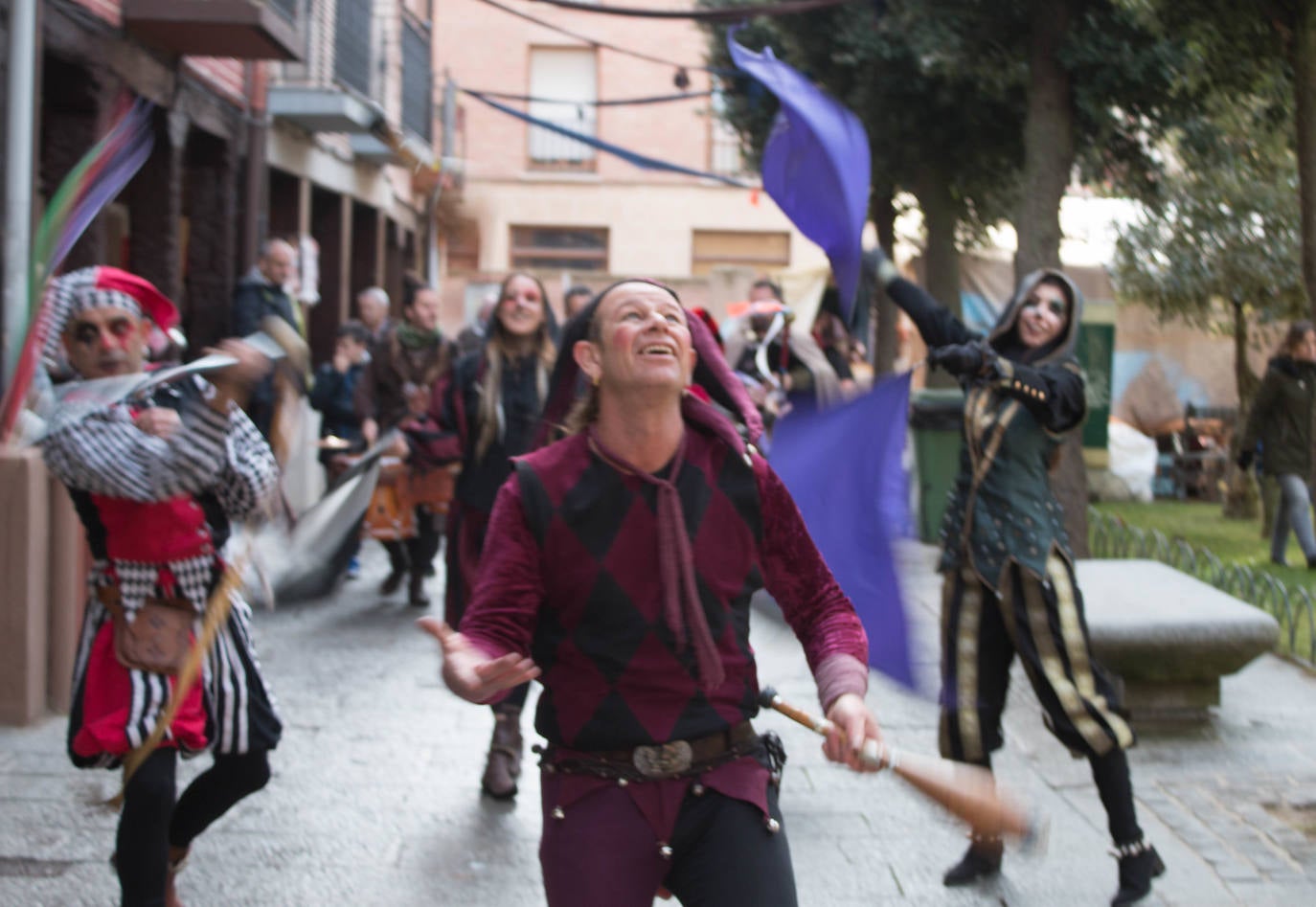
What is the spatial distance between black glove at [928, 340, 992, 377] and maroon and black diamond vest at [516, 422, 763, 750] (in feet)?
6.54

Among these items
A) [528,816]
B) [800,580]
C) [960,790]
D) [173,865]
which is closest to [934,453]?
[528,816]

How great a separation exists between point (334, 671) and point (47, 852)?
2830mm

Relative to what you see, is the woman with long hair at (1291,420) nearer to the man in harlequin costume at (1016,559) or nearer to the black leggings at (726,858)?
the man in harlequin costume at (1016,559)

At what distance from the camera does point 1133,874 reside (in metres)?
4.64

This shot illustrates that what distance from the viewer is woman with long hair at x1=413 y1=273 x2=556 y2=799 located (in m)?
6.02

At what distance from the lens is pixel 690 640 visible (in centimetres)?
290

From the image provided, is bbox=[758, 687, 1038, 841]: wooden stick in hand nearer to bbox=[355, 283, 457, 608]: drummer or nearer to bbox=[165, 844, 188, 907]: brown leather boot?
bbox=[165, 844, 188, 907]: brown leather boot

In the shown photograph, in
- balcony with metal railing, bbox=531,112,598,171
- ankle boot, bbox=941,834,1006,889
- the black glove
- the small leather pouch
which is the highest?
balcony with metal railing, bbox=531,112,598,171

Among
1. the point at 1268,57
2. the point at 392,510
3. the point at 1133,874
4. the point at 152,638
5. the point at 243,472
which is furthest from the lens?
the point at 392,510

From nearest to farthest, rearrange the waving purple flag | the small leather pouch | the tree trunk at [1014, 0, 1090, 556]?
1. the small leather pouch
2. the waving purple flag
3. the tree trunk at [1014, 0, 1090, 556]

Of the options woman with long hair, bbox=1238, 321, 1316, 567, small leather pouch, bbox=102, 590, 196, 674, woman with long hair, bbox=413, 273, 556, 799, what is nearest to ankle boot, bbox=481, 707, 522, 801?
woman with long hair, bbox=413, 273, 556, 799

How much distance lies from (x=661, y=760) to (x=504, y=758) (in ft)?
9.61

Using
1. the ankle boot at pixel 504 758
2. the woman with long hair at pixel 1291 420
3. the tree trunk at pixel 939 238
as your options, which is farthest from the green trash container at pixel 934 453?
the ankle boot at pixel 504 758

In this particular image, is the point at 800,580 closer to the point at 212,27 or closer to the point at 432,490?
the point at 432,490
